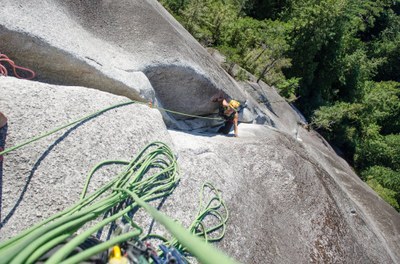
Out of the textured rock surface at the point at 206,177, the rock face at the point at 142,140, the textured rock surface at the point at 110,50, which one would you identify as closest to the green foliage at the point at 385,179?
the textured rock surface at the point at 206,177

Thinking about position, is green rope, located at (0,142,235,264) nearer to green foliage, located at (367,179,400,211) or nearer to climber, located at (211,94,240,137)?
climber, located at (211,94,240,137)

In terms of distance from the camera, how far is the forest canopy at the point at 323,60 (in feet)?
49.9

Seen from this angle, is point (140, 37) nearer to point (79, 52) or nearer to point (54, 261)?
point (79, 52)

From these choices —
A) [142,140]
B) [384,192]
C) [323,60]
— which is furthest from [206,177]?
[323,60]

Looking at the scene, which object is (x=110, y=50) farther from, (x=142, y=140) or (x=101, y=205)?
(x=101, y=205)

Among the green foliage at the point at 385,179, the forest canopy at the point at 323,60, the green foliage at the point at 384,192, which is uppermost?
the forest canopy at the point at 323,60

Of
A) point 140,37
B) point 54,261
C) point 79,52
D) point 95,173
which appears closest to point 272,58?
point 140,37

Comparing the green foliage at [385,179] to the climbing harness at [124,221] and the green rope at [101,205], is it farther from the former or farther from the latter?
the green rope at [101,205]

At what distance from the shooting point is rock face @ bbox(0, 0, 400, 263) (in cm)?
335

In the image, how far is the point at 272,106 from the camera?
41.5ft

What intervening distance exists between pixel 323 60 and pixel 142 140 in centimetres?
2098

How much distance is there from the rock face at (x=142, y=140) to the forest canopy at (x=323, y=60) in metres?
7.61

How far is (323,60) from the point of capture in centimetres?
2270

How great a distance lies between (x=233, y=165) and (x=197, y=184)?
1131 millimetres
